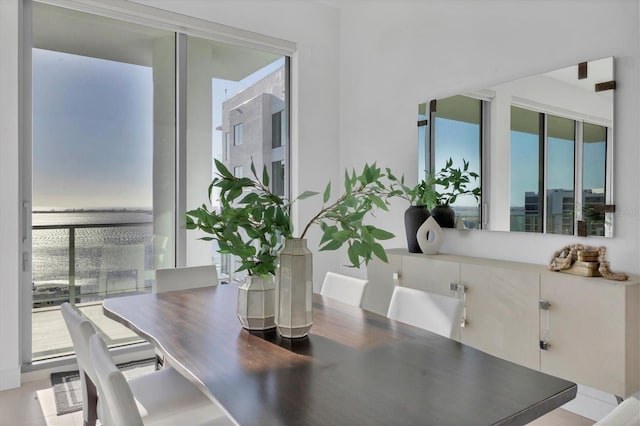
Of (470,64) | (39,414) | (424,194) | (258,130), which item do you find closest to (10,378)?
(39,414)

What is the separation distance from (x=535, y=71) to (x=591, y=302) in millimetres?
1408

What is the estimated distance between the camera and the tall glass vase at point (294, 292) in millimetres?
1512

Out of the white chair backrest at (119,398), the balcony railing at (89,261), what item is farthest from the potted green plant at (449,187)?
the white chair backrest at (119,398)

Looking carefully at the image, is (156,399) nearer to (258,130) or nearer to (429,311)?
(429,311)

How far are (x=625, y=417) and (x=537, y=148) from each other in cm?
216

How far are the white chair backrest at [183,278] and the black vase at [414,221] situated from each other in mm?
1435

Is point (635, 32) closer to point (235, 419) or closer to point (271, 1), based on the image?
point (235, 419)

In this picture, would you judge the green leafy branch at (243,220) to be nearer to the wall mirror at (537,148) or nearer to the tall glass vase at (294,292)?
the tall glass vase at (294,292)

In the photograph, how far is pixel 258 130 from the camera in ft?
13.2

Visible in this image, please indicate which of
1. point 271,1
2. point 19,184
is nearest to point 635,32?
point 271,1

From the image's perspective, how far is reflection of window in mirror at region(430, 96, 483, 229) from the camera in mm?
2994

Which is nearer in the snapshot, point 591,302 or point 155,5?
point 591,302

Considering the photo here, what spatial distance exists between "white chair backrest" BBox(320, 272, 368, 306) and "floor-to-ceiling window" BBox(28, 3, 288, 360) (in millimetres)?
1471

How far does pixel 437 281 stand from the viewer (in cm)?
284
